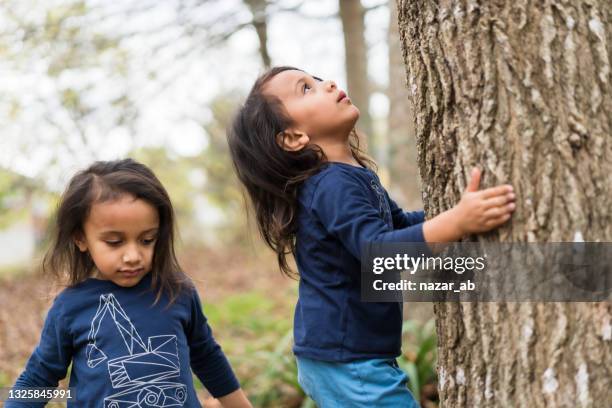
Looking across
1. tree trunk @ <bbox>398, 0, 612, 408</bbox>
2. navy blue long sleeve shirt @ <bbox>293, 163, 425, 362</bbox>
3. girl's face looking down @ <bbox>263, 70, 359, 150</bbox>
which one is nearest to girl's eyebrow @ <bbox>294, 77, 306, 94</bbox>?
girl's face looking down @ <bbox>263, 70, 359, 150</bbox>

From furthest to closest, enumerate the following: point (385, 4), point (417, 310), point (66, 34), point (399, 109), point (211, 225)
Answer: point (211, 225), point (385, 4), point (66, 34), point (399, 109), point (417, 310)

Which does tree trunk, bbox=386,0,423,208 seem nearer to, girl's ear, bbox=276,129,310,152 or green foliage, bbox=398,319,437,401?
green foliage, bbox=398,319,437,401

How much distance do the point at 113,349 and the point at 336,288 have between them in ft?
2.71

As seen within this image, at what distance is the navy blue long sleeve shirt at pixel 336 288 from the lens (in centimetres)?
209

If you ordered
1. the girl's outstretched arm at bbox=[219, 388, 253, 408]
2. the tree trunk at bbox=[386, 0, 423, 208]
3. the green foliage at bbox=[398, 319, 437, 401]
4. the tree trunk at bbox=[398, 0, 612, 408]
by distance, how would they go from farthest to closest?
the tree trunk at bbox=[386, 0, 423, 208], the green foliage at bbox=[398, 319, 437, 401], the girl's outstretched arm at bbox=[219, 388, 253, 408], the tree trunk at bbox=[398, 0, 612, 408]

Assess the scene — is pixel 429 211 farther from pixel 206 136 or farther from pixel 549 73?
pixel 206 136

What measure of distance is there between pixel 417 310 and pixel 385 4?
14.7 feet

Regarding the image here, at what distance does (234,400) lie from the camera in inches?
104

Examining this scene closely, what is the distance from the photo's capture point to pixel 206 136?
15648 millimetres

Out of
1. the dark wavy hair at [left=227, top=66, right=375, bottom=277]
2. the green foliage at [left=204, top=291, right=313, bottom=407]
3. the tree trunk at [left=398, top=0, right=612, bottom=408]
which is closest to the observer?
the tree trunk at [left=398, top=0, right=612, bottom=408]

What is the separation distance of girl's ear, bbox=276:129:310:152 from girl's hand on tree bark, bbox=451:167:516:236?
65cm

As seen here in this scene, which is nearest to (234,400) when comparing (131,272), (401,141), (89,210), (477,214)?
(131,272)

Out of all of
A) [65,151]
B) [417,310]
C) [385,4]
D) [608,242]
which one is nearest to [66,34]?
[65,151]

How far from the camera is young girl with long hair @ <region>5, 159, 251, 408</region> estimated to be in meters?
2.28
